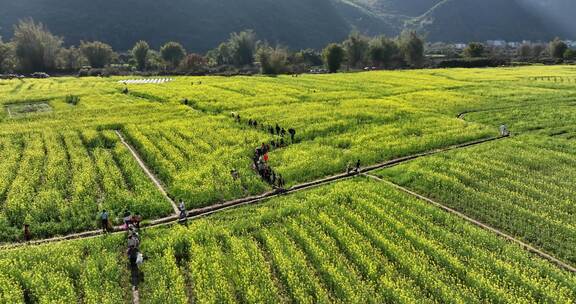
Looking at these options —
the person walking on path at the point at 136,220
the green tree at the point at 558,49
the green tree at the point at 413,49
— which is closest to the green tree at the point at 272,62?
the green tree at the point at 413,49

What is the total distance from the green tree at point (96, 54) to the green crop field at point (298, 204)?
8764 centimetres

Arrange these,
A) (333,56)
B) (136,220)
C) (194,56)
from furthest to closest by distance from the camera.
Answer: (194,56) < (333,56) < (136,220)

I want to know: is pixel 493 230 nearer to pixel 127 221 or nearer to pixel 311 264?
pixel 311 264

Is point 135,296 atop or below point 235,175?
below

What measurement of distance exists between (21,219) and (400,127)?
34.3 m

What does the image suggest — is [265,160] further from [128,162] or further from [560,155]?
[560,155]

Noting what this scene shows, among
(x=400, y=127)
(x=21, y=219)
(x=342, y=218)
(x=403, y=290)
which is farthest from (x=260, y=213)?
(x=400, y=127)

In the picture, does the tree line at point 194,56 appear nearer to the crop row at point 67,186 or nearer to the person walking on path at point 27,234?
the crop row at point 67,186

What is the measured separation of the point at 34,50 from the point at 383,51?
346 feet

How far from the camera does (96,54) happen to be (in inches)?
5271

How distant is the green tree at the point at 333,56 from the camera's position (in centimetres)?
12619

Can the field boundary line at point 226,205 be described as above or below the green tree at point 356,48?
below

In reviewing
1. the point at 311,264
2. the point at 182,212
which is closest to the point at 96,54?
the point at 182,212

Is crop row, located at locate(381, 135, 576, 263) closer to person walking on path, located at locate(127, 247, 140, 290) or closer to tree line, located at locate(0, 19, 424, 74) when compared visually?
person walking on path, located at locate(127, 247, 140, 290)
